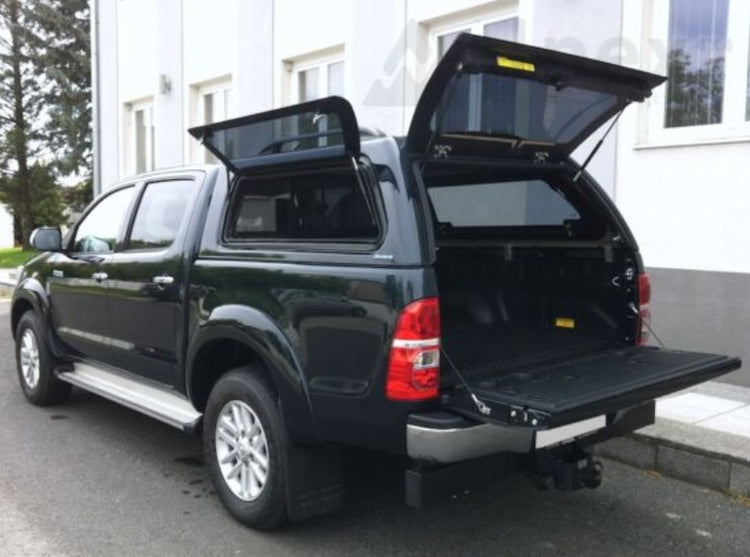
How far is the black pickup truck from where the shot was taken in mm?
3031

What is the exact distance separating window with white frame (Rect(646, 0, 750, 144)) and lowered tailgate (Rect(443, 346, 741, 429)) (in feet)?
10.2

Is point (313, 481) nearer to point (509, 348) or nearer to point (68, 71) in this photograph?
point (509, 348)

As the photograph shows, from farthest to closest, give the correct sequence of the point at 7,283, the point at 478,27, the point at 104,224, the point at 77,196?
the point at 77,196 → the point at 7,283 → the point at 478,27 → the point at 104,224

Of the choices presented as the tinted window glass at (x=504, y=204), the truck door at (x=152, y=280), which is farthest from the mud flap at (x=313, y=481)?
the tinted window glass at (x=504, y=204)

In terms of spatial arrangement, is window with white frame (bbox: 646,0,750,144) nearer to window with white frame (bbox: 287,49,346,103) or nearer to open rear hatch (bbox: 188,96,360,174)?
open rear hatch (bbox: 188,96,360,174)

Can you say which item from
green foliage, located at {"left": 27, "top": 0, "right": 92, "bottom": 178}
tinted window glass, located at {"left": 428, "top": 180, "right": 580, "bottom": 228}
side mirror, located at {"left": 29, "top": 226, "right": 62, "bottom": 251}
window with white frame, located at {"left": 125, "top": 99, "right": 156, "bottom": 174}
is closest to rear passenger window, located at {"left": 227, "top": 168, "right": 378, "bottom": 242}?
tinted window glass, located at {"left": 428, "top": 180, "right": 580, "bottom": 228}

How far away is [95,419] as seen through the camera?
5727 mm

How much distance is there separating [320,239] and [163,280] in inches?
47.6

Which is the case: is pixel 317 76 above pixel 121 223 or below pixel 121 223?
above

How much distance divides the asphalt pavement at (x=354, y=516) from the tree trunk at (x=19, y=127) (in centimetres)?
2515

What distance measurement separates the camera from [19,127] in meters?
27.5

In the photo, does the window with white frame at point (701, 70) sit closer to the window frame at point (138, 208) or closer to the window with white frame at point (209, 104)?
the window frame at point (138, 208)

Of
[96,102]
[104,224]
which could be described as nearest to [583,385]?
[104,224]

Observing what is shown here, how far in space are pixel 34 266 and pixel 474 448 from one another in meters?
4.44
